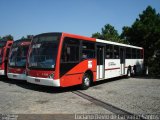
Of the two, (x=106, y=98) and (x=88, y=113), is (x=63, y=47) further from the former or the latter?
(x=88, y=113)

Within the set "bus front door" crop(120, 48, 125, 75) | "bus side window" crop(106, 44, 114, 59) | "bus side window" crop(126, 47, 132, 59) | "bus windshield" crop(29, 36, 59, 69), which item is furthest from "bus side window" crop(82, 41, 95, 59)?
"bus side window" crop(126, 47, 132, 59)

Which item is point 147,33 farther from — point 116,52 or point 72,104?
point 72,104

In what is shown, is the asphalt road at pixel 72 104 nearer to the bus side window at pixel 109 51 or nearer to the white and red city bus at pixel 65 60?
the white and red city bus at pixel 65 60

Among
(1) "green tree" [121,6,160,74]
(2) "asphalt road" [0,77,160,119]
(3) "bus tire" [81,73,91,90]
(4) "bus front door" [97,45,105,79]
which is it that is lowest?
(2) "asphalt road" [0,77,160,119]

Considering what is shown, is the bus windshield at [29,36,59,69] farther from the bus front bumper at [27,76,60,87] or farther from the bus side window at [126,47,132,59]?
the bus side window at [126,47,132,59]

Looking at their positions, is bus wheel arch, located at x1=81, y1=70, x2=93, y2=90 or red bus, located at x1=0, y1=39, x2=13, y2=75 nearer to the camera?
bus wheel arch, located at x1=81, y1=70, x2=93, y2=90

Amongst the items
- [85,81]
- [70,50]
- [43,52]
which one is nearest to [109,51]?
[85,81]

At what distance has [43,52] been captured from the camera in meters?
11.1

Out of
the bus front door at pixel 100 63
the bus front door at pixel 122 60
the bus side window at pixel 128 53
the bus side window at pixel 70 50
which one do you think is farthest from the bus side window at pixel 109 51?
the bus side window at pixel 70 50

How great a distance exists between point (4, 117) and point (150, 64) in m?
23.9

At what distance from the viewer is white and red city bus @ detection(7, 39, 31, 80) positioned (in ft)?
44.4

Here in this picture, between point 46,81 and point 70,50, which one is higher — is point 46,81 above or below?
below

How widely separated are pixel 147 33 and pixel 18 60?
16857mm

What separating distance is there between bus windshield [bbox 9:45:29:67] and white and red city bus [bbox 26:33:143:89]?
2012mm
